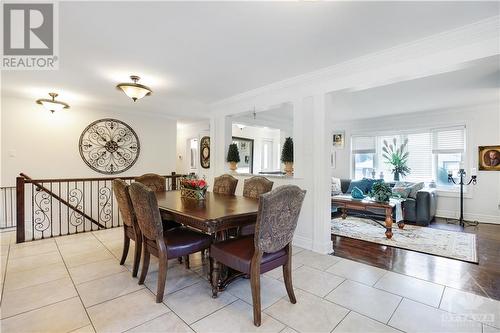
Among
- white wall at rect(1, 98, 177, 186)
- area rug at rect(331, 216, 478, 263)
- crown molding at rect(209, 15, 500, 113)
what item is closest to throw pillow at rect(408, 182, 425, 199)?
area rug at rect(331, 216, 478, 263)

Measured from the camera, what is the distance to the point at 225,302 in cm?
210

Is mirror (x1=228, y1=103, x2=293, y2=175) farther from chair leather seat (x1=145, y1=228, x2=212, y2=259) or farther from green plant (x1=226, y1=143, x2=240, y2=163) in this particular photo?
chair leather seat (x1=145, y1=228, x2=212, y2=259)

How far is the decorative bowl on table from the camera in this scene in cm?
286

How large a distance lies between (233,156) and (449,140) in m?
4.85

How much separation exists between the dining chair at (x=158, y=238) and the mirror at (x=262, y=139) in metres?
4.00

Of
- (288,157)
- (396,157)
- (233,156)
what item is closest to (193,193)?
(288,157)

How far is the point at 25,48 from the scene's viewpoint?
8.80 ft

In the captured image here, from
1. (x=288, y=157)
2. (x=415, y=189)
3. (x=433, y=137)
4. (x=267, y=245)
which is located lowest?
(x=267, y=245)

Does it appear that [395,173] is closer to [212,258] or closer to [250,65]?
[250,65]

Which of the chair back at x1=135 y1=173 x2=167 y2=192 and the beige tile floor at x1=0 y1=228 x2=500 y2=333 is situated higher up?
the chair back at x1=135 y1=173 x2=167 y2=192

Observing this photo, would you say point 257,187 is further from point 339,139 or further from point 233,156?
point 339,139

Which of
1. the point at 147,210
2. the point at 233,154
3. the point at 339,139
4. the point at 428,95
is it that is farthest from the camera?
the point at 339,139

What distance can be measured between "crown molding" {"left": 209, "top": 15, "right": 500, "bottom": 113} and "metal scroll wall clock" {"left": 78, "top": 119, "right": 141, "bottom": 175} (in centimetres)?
425

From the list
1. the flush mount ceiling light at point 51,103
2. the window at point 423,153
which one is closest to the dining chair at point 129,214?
the flush mount ceiling light at point 51,103
